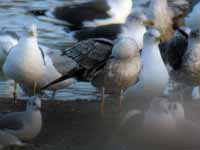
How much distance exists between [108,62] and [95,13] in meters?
7.29

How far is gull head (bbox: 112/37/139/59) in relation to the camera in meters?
9.05

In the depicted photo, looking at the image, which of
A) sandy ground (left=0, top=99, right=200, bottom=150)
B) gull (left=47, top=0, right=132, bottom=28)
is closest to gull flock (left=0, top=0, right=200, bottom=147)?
sandy ground (left=0, top=99, right=200, bottom=150)

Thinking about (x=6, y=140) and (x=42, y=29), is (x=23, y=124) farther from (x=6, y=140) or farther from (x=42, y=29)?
(x=42, y=29)

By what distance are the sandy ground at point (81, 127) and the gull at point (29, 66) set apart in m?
0.33

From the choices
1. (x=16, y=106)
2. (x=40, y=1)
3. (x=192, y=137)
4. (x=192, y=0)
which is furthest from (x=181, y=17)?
(x=192, y=137)

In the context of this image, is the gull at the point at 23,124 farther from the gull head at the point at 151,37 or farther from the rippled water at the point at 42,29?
the rippled water at the point at 42,29

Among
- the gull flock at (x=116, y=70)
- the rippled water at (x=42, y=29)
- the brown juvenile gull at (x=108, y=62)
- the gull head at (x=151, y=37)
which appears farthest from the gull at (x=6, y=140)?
the rippled water at (x=42, y=29)

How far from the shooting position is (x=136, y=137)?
25.9 ft

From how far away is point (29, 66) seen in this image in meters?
9.85

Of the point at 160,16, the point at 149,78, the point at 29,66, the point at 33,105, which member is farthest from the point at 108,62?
the point at 160,16

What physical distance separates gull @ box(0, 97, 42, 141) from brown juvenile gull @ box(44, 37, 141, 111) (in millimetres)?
1389

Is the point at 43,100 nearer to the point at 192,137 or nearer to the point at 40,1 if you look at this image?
the point at 192,137

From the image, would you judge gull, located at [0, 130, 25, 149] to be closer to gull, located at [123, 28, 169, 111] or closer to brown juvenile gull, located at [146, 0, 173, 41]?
gull, located at [123, 28, 169, 111]

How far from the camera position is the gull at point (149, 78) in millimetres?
9578
